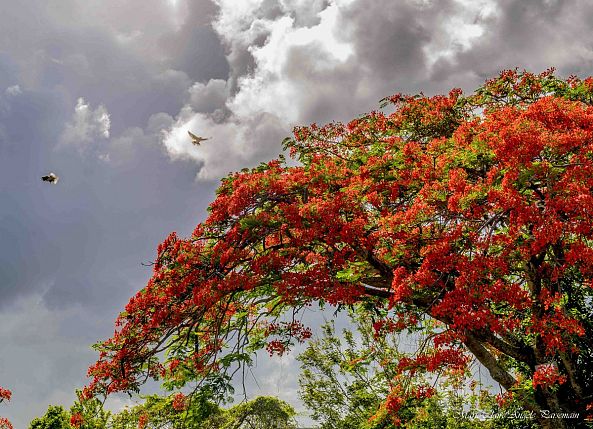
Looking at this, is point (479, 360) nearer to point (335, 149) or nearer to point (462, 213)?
point (462, 213)

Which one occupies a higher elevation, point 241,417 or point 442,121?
point 442,121

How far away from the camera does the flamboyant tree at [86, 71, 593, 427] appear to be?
23.5 feet

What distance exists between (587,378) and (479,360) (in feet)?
7.49

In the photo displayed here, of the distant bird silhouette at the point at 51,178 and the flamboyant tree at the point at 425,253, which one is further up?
the distant bird silhouette at the point at 51,178

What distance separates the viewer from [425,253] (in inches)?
297

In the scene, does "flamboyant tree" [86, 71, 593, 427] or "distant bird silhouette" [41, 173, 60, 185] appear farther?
"distant bird silhouette" [41, 173, 60, 185]

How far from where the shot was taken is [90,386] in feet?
29.0

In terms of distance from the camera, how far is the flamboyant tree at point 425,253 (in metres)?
7.16

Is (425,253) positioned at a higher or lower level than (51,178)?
lower

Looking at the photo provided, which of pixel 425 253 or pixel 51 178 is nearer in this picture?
pixel 425 253

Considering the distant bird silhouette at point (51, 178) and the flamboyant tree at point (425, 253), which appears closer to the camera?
the flamboyant tree at point (425, 253)

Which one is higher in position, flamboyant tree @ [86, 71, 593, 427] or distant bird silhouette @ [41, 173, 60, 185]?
distant bird silhouette @ [41, 173, 60, 185]

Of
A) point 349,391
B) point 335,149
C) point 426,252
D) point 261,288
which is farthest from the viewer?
point 349,391

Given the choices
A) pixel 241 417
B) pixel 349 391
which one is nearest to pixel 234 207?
pixel 349 391
